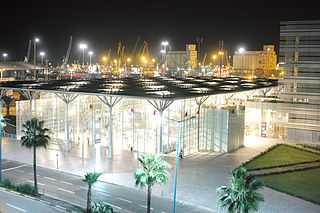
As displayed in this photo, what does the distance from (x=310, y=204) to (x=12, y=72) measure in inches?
4662

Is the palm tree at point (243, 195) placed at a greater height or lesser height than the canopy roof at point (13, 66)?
lesser

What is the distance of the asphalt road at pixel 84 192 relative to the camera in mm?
29969

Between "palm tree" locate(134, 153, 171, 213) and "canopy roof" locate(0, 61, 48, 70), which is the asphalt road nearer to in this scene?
"palm tree" locate(134, 153, 171, 213)

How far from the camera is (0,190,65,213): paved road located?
2827 cm

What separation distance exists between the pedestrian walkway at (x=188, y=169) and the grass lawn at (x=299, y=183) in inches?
45.6

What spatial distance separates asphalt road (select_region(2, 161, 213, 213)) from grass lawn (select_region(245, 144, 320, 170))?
1455 cm

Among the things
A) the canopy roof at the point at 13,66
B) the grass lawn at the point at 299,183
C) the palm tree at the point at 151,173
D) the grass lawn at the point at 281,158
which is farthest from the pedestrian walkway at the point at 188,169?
the canopy roof at the point at 13,66

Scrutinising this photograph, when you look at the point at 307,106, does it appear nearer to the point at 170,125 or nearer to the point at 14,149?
the point at 170,125

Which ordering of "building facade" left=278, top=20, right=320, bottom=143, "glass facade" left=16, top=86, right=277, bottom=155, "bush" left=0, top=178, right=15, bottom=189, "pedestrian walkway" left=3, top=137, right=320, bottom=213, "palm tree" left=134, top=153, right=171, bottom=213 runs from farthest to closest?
"building facade" left=278, top=20, right=320, bottom=143, "glass facade" left=16, top=86, right=277, bottom=155, "bush" left=0, top=178, right=15, bottom=189, "pedestrian walkway" left=3, top=137, right=320, bottom=213, "palm tree" left=134, top=153, right=171, bottom=213

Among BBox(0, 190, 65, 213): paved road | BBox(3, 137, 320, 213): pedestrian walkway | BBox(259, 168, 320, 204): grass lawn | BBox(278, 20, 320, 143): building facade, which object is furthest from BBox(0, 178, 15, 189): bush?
BBox(278, 20, 320, 143): building facade

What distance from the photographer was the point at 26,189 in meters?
32.7

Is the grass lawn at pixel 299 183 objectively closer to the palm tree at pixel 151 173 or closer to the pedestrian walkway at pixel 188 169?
the pedestrian walkway at pixel 188 169

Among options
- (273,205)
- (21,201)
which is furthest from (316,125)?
(21,201)

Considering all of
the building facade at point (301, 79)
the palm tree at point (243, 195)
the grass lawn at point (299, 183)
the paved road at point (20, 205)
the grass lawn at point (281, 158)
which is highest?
the building facade at point (301, 79)
